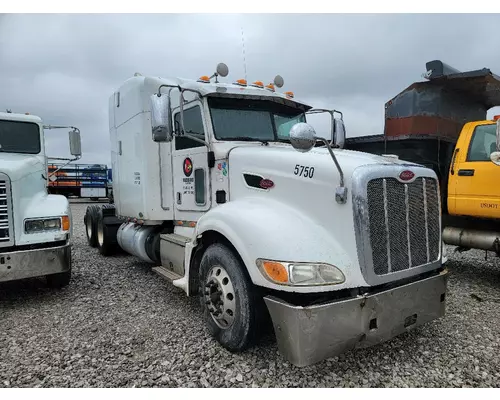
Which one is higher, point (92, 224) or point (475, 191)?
point (475, 191)

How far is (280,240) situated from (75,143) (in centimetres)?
529

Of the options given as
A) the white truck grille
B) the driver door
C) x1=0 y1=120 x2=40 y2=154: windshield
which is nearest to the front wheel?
the driver door

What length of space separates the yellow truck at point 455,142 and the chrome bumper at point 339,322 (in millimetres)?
2992

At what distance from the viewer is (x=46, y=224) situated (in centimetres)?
480

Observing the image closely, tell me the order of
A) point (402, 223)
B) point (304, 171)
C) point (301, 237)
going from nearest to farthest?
point (301, 237)
point (402, 223)
point (304, 171)

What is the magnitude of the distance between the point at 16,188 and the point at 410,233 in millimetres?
4591

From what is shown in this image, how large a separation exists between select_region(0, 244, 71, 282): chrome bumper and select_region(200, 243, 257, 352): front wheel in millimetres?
2183

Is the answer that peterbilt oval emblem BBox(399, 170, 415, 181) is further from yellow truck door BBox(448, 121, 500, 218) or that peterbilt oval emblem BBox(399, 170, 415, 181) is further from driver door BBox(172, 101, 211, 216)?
yellow truck door BBox(448, 121, 500, 218)

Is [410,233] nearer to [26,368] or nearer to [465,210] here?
[465,210]

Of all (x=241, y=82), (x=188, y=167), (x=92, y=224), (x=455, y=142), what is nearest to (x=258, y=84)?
(x=241, y=82)

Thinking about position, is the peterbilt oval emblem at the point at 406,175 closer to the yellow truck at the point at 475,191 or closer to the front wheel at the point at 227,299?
the front wheel at the point at 227,299

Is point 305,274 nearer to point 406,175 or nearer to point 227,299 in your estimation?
point 227,299

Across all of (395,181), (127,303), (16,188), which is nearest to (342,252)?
(395,181)

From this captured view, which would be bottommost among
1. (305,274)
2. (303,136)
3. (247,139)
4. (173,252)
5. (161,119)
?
(173,252)
